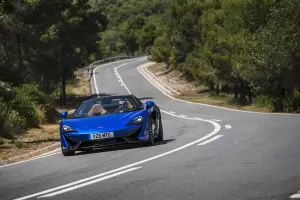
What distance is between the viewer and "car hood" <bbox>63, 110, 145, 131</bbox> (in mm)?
13477

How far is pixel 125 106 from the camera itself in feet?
48.3

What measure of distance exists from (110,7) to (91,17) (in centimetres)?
12405

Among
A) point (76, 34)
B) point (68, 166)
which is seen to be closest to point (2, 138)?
point (68, 166)

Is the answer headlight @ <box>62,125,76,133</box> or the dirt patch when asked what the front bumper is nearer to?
headlight @ <box>62,125,76,133</box>

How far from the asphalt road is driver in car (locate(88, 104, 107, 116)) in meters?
1.21

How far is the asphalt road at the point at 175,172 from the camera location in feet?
24.1

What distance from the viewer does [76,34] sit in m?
58.4

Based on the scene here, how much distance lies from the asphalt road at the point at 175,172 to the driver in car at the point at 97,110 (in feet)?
3.95

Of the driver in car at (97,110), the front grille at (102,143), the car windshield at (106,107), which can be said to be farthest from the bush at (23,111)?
the front grille at (102,143)

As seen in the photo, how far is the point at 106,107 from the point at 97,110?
28 cm

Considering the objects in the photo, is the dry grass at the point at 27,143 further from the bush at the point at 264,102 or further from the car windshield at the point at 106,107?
the bush at the point at 264,102

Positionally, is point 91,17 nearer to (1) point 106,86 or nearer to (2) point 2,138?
(1) point 106,86

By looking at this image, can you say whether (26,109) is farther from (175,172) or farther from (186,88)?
(186,88)

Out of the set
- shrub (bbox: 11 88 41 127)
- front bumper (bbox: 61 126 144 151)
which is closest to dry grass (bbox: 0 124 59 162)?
shrub (bbox: 11 88 41 127)
